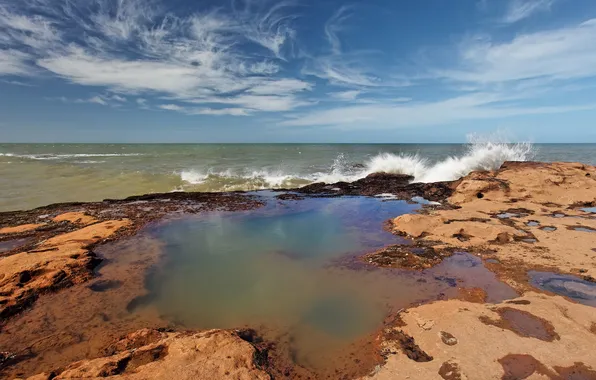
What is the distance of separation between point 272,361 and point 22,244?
794 cm

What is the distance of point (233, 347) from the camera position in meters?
3.86

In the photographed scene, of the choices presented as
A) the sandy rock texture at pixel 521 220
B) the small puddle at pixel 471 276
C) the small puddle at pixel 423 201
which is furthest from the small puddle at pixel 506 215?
the small puddle at pixel 471 276

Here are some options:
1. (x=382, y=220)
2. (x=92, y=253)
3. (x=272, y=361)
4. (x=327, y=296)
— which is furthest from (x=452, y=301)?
(x=92, y=253)

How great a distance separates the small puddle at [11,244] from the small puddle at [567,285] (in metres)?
11.5

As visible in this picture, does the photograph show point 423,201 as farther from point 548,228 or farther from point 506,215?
point 548,228

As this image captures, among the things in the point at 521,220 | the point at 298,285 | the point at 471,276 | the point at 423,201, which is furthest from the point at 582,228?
the point at 298,285

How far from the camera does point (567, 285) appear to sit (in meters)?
5.38

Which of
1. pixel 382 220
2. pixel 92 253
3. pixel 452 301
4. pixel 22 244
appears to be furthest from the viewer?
pixel 382 220

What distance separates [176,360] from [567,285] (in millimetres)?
6388

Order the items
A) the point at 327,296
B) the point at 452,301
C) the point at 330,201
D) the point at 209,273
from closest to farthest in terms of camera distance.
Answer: the point at 452,301
the point at 327,296
the point at 209,273
the point at 330,201

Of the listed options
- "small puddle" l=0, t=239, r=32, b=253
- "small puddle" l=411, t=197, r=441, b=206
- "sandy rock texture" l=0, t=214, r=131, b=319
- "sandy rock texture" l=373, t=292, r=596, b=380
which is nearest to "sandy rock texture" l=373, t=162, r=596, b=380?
"sandy rock texture" l=373, t=292, r=596, b=380

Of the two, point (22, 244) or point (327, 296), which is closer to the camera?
point (327, 296)

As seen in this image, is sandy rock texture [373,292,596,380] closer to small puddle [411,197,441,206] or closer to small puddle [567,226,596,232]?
small puddle [567,226,596,232]

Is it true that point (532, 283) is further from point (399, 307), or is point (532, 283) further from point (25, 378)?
point (25, 378)
